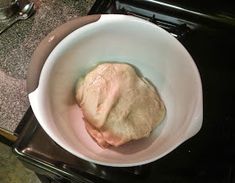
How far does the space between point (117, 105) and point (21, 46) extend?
1.04 ft

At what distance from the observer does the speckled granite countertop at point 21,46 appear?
0.74 metres

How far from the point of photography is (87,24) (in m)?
0.66

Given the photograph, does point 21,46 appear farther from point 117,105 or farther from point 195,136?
point 195,136

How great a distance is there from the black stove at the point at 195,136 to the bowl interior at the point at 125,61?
0.17 ft

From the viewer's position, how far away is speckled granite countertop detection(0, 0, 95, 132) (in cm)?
74

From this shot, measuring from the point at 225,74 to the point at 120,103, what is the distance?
0.84 ft

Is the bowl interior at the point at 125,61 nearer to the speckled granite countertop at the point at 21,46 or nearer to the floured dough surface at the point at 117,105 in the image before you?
the floured dough surface at the point at 117,105

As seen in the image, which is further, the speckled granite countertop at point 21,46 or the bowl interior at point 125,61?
the speckled granite countertop at point 21,46

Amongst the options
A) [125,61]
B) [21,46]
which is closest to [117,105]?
[125,61]

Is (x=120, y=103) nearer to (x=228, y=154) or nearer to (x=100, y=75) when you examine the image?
(x=100, y=75)

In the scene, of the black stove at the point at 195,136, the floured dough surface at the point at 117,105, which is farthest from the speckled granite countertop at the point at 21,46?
the floured dough surface at the point at 117,105

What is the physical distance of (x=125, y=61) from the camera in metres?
0.75

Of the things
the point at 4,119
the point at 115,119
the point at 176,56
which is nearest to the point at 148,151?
the point at 115,119

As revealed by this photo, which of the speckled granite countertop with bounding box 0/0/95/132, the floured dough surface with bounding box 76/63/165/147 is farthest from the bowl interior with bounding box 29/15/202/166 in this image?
the speckled granite countertop with bounding box 0/0/95/132
